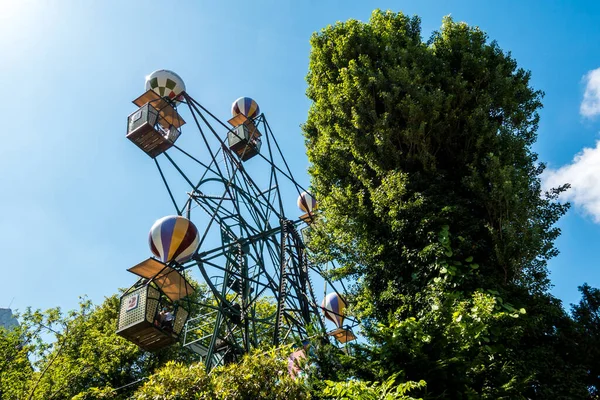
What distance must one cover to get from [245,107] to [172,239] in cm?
603

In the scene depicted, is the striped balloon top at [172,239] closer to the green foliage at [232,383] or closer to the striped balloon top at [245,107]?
the green foliage at [232,383]

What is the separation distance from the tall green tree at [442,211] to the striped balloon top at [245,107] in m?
2.56

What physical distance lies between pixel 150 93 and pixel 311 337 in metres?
7.88

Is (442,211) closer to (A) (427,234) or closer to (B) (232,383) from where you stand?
(A) (427,234)

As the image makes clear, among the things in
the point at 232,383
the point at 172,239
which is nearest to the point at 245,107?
the point at 172,239

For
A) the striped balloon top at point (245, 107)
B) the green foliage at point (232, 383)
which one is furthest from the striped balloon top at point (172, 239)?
the striped balloon top at point (245, 107)

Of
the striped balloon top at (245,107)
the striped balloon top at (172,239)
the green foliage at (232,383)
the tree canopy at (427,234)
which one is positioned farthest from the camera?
the striped balloon top at (245,107)

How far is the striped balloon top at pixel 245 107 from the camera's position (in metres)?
14.2

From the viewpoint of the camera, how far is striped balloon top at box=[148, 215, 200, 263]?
30.9ft

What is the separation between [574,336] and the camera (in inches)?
324

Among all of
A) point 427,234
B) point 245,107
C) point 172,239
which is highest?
point 245,107

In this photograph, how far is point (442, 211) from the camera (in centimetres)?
898

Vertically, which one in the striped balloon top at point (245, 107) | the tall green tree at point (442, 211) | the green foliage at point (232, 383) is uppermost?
the striped balloon top at point (245, 107)

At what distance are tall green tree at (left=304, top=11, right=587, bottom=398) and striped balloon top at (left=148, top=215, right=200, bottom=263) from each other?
9.49 feet
